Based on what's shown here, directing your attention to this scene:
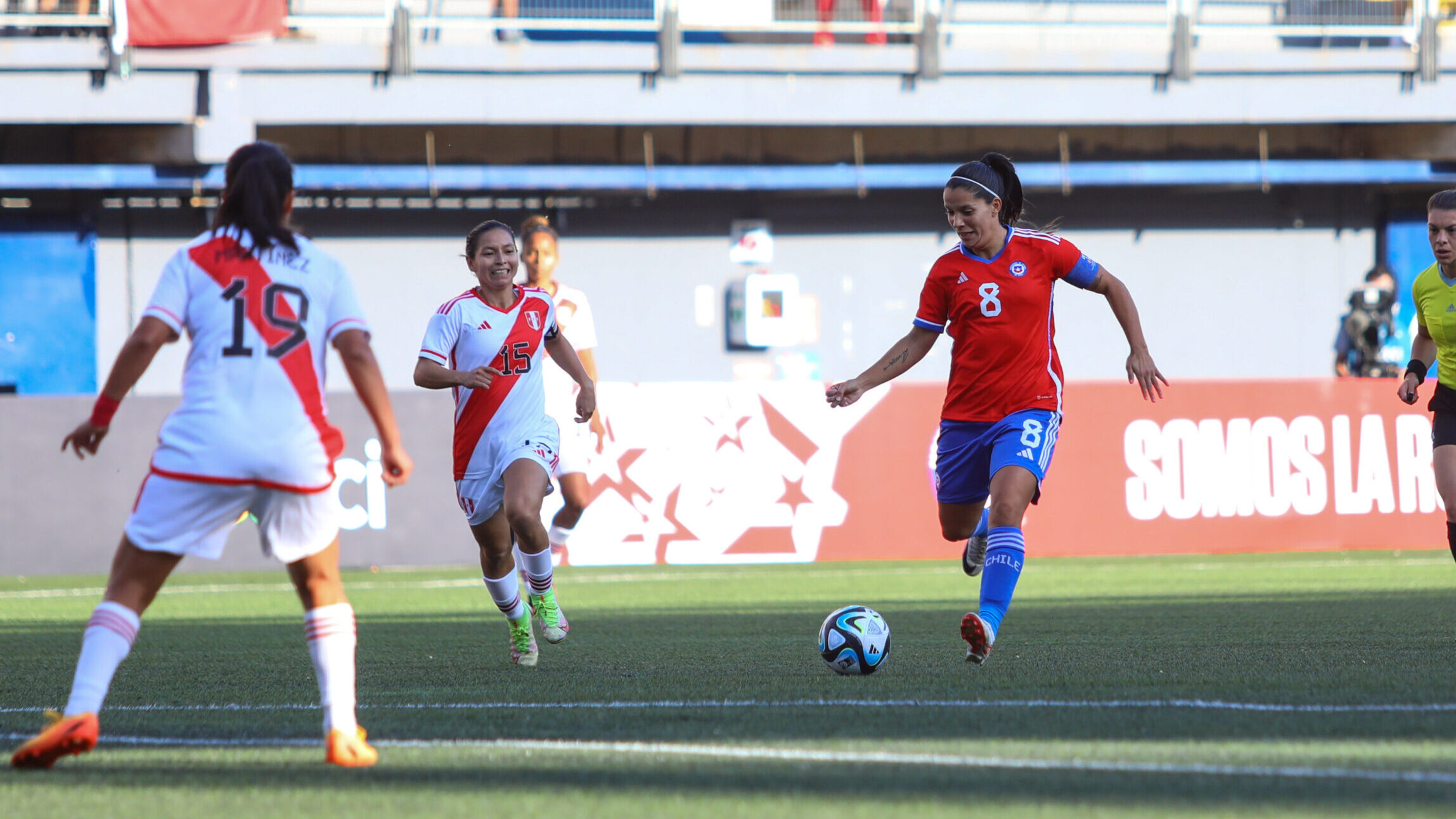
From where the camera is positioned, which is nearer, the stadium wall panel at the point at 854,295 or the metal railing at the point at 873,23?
the metal railing at the point at 873,23

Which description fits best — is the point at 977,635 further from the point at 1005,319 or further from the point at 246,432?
the point at 246,432

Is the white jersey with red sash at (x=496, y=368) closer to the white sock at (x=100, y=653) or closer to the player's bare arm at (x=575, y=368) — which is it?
the player's bare arm at (x=575, y=368)

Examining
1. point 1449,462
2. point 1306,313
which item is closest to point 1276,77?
point 1306,313

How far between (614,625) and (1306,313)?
55.4ft

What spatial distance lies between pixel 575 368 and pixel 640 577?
6066mm

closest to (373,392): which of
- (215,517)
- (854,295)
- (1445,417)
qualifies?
(215,517)

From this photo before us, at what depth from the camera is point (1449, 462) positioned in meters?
8.14

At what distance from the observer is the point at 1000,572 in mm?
6676

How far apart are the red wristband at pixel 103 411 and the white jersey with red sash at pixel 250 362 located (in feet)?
0.49

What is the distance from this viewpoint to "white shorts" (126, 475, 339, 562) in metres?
4.52

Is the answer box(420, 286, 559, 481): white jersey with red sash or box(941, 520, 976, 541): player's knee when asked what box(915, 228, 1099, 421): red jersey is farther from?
box(420, 286, 559, 481): white jersey with red sash

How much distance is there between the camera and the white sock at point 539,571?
7.77m

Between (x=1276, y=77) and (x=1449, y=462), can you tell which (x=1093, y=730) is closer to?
(x=1449, y=462)

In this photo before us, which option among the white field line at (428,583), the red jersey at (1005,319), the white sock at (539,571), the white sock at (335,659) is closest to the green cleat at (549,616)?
the white sock at (539,571)
